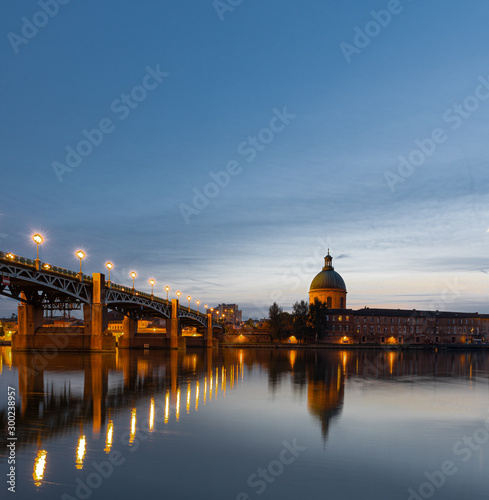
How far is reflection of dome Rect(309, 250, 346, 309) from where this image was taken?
17800 centimetres

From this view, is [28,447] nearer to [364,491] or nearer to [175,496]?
[175,496]

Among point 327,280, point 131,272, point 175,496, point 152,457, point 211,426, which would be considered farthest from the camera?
point 327,280

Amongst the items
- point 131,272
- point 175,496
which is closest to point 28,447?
point 175,496

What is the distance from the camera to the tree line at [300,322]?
141375 millimetres

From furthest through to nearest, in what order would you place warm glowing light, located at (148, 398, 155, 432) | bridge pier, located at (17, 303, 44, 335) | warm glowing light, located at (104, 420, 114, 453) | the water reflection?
bridge pier, located at (17, 303, 44, 335), warm glowing light, located at (148, 398, 155, 432), the water reflection, warm glowing light, located at (104, 420, 114, 453)

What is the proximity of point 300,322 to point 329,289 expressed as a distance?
133 ft

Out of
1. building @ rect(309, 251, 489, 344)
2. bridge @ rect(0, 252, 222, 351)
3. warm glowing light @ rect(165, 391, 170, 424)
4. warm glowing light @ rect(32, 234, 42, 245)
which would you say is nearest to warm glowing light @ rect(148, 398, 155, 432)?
warm glowing light @ rect(165, 391, 170, 424)

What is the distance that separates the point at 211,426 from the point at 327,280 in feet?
535

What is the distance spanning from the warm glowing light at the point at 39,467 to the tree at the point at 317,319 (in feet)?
427

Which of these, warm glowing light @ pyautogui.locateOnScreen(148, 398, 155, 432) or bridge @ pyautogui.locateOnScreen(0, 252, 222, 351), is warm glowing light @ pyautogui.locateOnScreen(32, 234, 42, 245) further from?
warm glowing light @ pyautogui.locateOnScreen(148, 398, 155, 432)

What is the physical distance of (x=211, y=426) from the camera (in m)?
21.2

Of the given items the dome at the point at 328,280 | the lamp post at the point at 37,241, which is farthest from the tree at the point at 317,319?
the lamp post at the point at 37,241

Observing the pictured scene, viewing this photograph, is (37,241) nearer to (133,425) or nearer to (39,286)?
(39,286)

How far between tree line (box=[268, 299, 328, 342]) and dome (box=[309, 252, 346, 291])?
31.0 m
